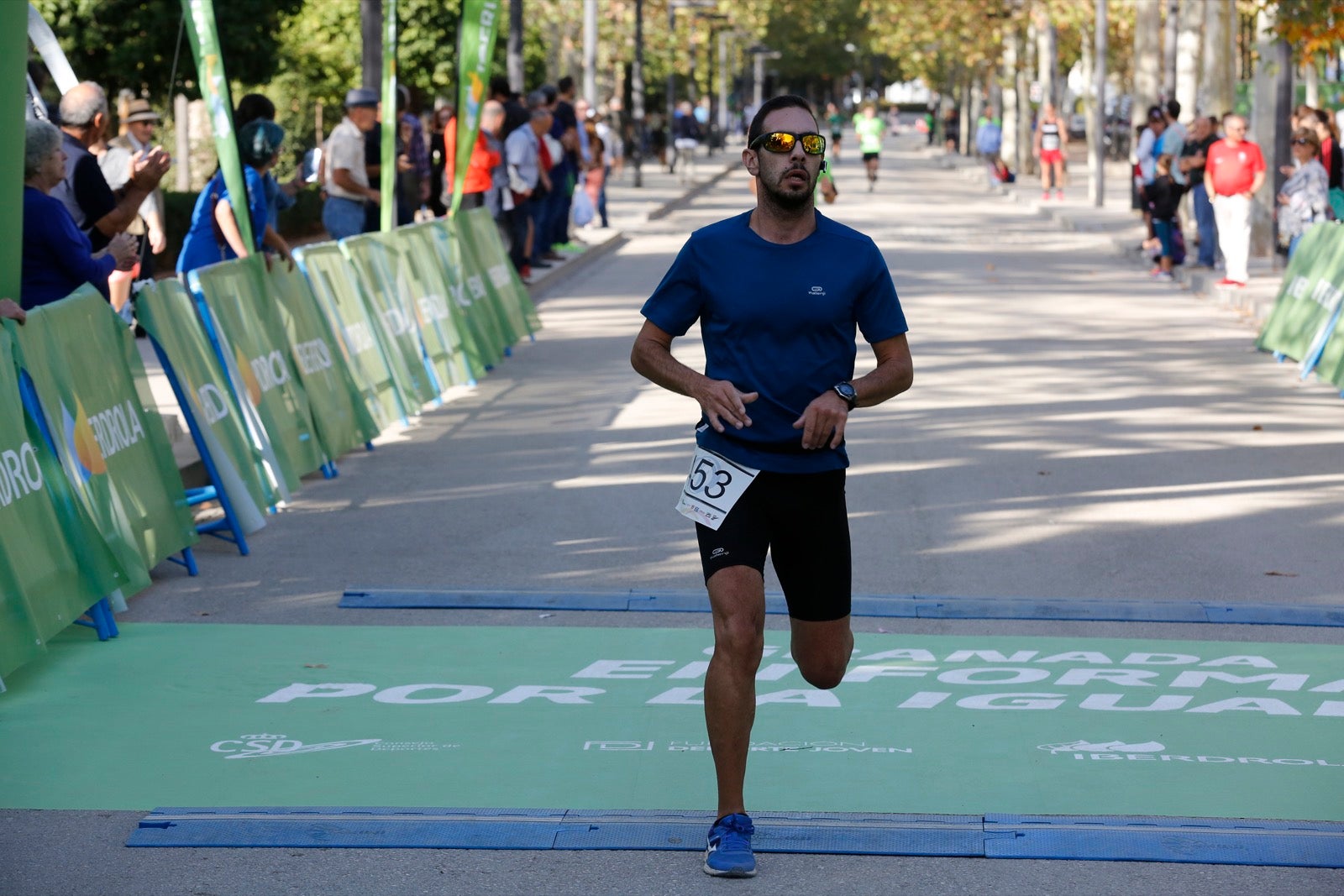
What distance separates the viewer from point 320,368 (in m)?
11.0

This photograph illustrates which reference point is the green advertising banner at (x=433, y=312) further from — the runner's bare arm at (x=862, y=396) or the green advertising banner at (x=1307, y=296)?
the runner's bare arm at (x=862, y=396)

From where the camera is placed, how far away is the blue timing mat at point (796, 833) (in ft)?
16.7

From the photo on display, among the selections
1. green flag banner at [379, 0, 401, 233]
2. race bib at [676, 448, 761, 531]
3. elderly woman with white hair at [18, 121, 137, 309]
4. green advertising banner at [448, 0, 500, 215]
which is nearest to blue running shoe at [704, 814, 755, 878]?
race bib at [676, 448, 761, 531]

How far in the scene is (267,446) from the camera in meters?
9.84

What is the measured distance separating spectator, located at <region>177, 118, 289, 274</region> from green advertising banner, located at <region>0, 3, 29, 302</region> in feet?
11.9

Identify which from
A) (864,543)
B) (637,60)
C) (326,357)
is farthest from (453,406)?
(637,60)

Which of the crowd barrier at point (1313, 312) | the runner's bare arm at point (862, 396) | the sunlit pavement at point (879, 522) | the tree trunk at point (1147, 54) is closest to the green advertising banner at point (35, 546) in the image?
the sunlit pavement at point (879, 522)

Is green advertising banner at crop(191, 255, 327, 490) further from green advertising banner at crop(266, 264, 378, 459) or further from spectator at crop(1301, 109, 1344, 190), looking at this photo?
spectator at crop(1301, 109, 1344, 190)

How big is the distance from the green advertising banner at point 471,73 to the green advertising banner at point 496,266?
1.25 feet

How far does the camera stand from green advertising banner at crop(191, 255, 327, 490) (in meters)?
9.55

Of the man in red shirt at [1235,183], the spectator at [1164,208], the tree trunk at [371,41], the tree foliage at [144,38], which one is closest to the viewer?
the tree trunk at [371,41]

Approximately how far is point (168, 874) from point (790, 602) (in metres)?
1.78

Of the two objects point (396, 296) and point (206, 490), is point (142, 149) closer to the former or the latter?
point (396, 296)

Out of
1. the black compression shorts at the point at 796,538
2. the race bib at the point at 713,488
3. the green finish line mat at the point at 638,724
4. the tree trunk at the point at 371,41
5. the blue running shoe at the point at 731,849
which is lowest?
the green finish line mat at the point at 638,724
